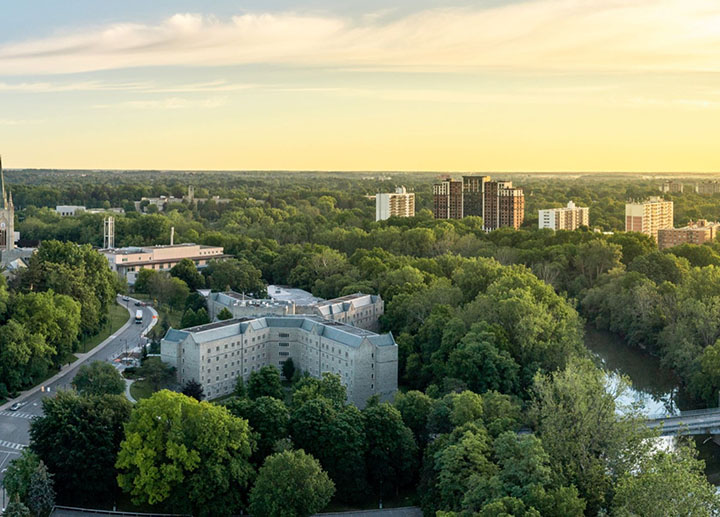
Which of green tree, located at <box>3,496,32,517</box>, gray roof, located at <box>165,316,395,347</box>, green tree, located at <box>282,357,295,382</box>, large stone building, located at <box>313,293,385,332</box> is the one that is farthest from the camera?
large stone building, located at <box>313,293,385,332</box>

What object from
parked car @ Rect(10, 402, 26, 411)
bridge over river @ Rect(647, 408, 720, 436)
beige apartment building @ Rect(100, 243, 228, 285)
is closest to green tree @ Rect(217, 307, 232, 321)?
parked car @ Rect(10, 402, 26, 411)

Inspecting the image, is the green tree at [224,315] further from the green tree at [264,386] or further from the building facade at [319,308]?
the green tree at [264,386]

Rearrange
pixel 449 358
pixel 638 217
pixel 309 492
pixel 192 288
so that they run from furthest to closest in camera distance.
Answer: pixel 638 217
pixel 192 288
pixel 449 358
pixel 309 492

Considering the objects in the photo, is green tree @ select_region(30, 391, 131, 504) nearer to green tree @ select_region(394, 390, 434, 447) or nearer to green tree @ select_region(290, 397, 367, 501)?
green tree @ select_region(290, 397, 367, 501)

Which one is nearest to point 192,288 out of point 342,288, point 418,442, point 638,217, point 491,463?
point 342,288

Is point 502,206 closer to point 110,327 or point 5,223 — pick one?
point 5,223

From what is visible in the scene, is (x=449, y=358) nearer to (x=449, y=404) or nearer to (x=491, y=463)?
(x=449, y=404)
